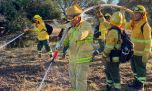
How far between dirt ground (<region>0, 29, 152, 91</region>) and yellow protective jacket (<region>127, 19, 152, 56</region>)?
1.11 meters

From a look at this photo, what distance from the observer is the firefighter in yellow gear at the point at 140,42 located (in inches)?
356

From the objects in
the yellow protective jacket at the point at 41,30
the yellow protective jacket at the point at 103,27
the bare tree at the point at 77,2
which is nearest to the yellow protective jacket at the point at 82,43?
the yellow protective jacket at the point at 103,27

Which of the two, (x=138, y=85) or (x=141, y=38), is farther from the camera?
(x=138, y=85)

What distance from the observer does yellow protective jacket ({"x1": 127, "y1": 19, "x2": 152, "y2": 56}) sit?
904cm

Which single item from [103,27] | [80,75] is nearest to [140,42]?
[80,75]

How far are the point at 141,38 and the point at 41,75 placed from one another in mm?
3617

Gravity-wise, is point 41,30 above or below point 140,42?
above

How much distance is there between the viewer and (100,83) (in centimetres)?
1055

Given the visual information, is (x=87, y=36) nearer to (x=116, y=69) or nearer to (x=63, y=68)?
(x=116, y=69)

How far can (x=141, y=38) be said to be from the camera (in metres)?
9.29

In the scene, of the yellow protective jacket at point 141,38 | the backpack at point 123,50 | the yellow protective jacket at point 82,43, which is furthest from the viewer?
the yellow protective jacket at point 141,38

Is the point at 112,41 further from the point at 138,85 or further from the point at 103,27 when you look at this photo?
the point at 103,27

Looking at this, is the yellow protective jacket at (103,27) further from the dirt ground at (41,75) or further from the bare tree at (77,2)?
the bare tree at (77,2)

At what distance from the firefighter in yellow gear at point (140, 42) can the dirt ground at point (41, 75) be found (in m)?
0.50
